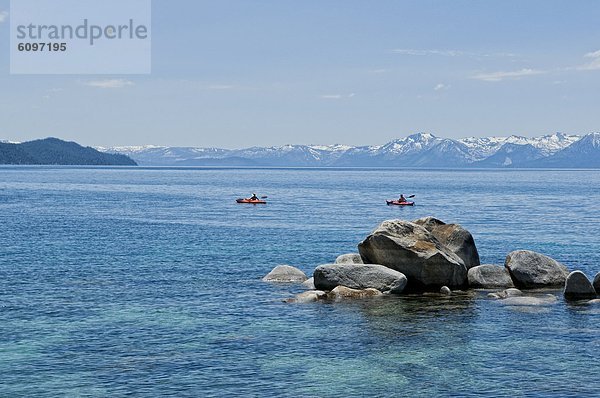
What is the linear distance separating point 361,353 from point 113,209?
275ft


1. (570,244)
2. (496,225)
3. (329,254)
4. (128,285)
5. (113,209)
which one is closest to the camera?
(128,285)

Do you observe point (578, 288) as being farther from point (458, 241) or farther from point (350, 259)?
point (350, 259)

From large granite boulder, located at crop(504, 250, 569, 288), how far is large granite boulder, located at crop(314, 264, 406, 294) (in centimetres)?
666

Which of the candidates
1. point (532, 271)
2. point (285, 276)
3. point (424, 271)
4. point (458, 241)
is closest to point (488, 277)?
point (532, 271)

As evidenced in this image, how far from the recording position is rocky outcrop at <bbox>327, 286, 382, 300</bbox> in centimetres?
3519

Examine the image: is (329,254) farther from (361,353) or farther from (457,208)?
(457,208)

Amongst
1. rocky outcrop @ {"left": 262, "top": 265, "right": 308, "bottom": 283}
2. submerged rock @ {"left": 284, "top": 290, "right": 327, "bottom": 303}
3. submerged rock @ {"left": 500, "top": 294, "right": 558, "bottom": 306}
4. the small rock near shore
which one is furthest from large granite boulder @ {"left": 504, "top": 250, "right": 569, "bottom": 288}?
rocky outcrop @ {"left": 262, "top": 265, "right": 308, "bottom": 283}

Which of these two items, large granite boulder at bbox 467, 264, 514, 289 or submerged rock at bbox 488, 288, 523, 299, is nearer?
submerged rock at bbox 488, 288, 523, 299

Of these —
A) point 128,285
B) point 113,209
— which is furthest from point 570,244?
point 113,209

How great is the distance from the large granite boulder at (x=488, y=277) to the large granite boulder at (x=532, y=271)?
0.50m

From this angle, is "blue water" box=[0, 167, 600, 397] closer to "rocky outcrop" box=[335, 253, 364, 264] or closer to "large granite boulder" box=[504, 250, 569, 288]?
"large granite boulder" box=[504, 250, 569, 288]

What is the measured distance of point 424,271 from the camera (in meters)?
37.4

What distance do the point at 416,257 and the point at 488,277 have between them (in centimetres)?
443

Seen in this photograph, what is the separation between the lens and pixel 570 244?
5872cm
